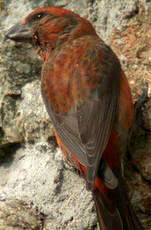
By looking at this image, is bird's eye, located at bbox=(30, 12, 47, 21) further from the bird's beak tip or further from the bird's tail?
the bird's tail

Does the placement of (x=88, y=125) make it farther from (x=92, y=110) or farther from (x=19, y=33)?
(x=19, y=33)

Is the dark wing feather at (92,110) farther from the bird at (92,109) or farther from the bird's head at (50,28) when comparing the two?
the bird's head at (50,28)

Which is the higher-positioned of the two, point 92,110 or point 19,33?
point 19,33

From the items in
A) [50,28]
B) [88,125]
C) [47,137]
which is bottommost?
[47,137]

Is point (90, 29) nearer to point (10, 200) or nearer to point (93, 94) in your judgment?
point (93, 94)

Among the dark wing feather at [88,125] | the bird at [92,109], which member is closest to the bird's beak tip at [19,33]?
the bird at [92,109]

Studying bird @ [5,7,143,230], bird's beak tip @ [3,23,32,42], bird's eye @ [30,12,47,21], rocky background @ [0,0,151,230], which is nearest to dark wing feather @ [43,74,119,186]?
bird @ [5,7,143,230]

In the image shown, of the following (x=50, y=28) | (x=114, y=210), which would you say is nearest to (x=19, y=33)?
(x=50, y=28)

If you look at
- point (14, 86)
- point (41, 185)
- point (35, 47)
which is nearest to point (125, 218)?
point (41, 185)
